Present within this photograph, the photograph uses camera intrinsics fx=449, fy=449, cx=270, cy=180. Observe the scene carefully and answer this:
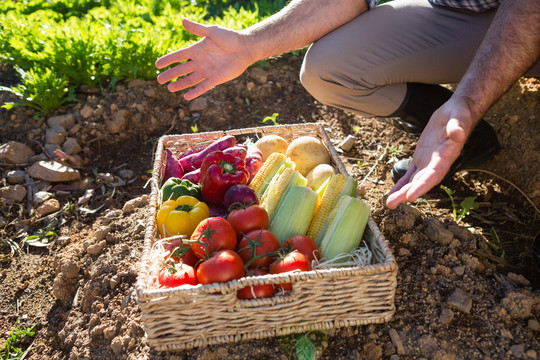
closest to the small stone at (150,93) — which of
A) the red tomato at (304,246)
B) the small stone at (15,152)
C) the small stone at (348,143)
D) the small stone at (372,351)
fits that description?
the small stone at (15,152)

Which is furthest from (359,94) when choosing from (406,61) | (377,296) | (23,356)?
(23,356)

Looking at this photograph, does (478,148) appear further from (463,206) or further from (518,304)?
(518,304)

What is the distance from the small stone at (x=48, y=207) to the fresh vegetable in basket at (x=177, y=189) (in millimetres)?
1129

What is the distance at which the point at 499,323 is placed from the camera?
2033 millimetres

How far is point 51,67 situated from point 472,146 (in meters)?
3.42

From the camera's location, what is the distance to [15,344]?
2.42 metres

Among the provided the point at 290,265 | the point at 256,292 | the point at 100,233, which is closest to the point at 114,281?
the point at 100,233

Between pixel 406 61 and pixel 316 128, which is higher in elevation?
pixel 406 61

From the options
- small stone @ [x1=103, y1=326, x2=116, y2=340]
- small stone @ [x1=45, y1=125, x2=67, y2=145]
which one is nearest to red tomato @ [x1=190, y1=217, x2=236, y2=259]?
small stone @ [x1=103, y1=326, x2=116, y2=340]

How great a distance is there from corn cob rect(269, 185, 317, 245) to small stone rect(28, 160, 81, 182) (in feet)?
6.30

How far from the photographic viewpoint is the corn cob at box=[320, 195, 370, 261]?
2121 mm

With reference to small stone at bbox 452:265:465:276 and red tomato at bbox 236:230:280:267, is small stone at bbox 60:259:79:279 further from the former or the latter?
small stone at bbox 452:265:465:276

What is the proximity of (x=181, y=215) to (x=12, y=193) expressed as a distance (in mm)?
1767

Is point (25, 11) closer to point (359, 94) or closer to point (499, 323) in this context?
point (359, 94)
